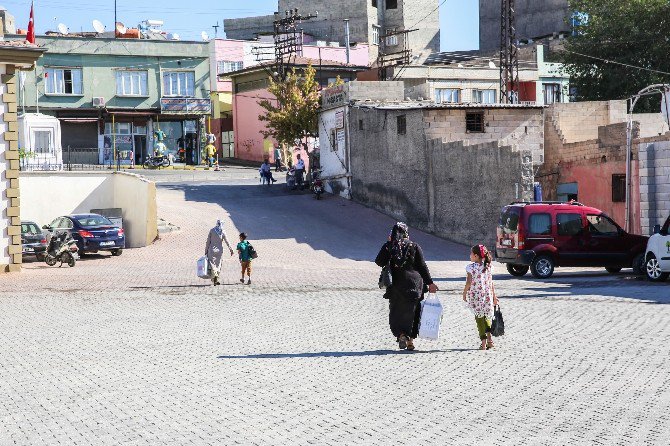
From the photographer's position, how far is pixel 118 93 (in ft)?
221

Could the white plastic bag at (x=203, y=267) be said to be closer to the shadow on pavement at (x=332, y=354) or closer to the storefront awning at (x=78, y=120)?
the shadow on pavement at (x=332, y=354)

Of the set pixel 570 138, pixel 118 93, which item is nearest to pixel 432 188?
pixel 570 138

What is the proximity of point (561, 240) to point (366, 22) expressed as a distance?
6137 cm

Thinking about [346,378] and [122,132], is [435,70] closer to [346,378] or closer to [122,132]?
[122,132]

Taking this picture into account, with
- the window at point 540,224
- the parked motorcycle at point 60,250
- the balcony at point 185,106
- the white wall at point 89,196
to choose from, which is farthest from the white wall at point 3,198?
the balcony at point 185,106

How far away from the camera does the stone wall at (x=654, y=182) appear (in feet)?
107

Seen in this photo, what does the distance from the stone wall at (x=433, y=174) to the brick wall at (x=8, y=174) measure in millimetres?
15183

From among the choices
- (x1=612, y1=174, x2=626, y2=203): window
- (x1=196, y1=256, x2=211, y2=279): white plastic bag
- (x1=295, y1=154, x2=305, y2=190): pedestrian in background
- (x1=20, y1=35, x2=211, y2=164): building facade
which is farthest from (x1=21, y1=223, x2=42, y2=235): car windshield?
(x1=20, y1=35, x2=211, y2=164): building facade

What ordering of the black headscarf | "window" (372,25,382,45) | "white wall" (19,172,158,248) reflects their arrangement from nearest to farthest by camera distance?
1. the black headscarf
2. "white wall" (19,172,158,248)
3. "window" (372,25,382,45)

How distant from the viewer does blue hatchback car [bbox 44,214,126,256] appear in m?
35.6

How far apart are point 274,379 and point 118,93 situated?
5723cm

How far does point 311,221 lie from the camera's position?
43.2m

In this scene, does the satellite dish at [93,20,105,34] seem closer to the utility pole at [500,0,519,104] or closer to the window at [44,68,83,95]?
the window at [44,68,83,95]

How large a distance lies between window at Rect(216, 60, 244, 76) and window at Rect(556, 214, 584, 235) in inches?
2096
